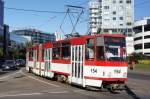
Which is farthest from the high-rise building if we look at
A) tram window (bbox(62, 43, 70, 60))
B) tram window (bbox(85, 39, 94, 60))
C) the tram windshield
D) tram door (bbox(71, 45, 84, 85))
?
the tram windshield

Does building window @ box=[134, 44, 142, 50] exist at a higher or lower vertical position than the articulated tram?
higher

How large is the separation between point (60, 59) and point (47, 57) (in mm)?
4859

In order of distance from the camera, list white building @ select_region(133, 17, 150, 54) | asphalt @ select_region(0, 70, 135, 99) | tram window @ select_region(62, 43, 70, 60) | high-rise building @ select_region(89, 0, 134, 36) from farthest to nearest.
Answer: high-rise building @ select_region(89, 0, 134, 36), white building @ select_region(133, 17, 150, 54), tram window @ select_region(62, 43, 70, 60), asphalt @ select_region(0, 70, 135, 99)

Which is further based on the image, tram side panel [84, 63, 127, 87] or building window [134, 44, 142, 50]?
building window [134, 44, 142, 50]

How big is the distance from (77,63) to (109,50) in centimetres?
318

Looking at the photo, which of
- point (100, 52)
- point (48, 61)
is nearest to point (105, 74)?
point (100, 52)

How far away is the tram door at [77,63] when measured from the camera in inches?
930

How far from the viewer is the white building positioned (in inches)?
5089

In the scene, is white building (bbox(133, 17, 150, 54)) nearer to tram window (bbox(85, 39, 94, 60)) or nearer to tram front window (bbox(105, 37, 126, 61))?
tram window (bbox(85, 39, 94, 60))

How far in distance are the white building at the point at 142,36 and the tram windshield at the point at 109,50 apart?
106695mm

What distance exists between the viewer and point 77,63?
24.4m

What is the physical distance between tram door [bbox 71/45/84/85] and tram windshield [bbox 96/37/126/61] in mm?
1806

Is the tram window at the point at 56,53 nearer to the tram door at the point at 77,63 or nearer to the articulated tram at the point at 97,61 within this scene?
the articulated tram at the point at 97,61

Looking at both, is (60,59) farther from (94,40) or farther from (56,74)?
(94,40)
